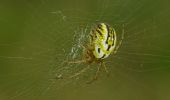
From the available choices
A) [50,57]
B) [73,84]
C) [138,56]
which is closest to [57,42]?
[50,57]

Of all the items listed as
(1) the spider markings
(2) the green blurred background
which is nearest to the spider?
(1) the spider markings

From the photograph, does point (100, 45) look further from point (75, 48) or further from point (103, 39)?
point (75, 48)

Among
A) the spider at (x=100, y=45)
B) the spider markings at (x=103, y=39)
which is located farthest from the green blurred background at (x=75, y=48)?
the spider markings at (x=103, y=39)

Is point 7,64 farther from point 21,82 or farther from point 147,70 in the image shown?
point 147,70

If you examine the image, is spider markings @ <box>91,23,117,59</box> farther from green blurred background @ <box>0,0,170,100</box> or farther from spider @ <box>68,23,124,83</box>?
green blurred background @ <box>0,0,170,100</box>

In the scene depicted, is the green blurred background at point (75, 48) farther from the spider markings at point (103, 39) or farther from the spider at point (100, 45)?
the spider markings at point (103, 39)

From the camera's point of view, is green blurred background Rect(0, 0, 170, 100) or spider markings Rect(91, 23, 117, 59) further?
green blurred background Rect(0, 0, 170, 100)
